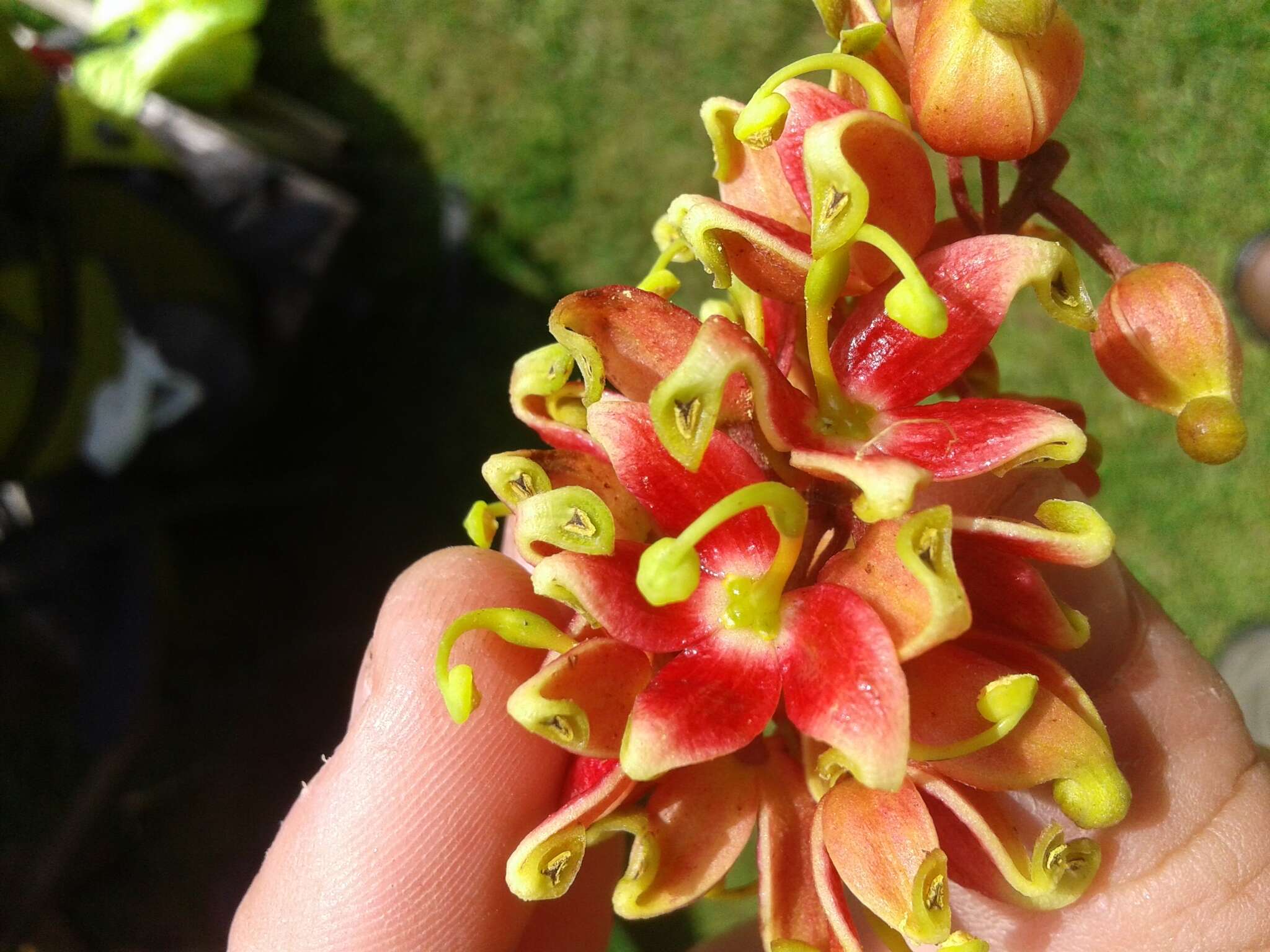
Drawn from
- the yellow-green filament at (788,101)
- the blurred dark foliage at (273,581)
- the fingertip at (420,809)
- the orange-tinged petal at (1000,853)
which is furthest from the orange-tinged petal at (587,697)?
the blurred dark foliage at (273,581)

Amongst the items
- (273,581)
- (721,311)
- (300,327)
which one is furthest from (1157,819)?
(273,581)

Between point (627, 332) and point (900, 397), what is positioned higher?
point (627, 332)

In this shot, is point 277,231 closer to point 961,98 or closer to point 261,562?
point 261,562

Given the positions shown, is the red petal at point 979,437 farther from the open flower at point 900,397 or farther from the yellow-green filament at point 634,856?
the yellow-green filament at point 634,856

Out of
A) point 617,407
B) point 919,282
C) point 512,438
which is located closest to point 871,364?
point 919,282

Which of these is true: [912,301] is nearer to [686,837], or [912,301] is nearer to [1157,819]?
[686,837]
